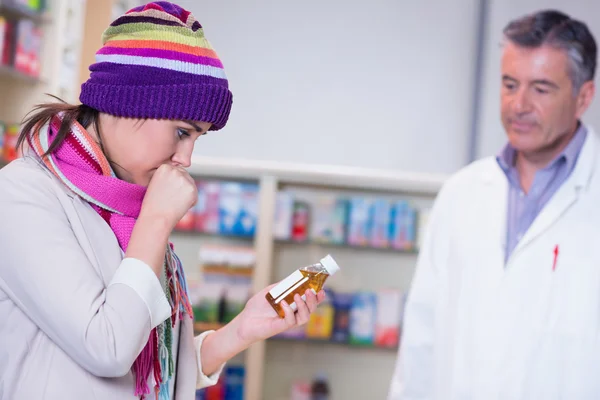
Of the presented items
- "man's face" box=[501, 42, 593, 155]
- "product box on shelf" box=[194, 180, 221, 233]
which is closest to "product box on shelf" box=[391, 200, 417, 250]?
"product box on shelf" box=[194, 180, 221, 233]

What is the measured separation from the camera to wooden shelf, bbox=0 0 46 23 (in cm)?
347

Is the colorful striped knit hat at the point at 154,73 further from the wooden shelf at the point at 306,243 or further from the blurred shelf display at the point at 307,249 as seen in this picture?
the wooden shelf at the point at 306,243

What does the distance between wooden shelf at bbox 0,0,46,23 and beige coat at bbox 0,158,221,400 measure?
2.62m

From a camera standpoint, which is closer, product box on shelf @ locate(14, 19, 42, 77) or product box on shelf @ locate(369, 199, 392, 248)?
product box on shelf @ locate(14, 19, 42, 77)

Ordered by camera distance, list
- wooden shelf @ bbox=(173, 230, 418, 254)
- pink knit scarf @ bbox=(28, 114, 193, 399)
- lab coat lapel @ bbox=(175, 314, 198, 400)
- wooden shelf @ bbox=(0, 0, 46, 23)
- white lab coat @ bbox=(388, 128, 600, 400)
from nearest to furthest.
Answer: pink knit scarf @ bbox=(28, 114, 193, 399)
lab coat lapel @ bbox=(175, 314, 198, 400)
white lab coat @ bbox=(388, 128, 600, 400)
wooden shelf @ bbox=(0, 0, 46, 23)
wooden shelf @ bbox=(173, 230, 418, 254)

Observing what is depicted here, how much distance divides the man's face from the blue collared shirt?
0.18 ft

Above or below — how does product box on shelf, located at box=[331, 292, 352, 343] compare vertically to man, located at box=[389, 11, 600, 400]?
below

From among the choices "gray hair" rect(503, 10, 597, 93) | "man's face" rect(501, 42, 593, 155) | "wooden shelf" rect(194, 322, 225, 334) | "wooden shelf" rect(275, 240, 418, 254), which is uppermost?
"gray hair" rect(503, 10, 597, 93)

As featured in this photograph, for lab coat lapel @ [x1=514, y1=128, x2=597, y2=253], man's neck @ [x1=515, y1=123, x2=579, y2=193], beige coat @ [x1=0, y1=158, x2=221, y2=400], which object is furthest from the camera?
man's neck @ [x1=515, y1=123, x2=579, y2=193]

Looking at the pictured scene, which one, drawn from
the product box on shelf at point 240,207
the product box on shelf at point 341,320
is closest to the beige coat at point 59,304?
the product box on shelf at point 240,207

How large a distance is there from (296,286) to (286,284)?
0.08ft

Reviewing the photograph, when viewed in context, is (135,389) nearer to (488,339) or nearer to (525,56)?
(488,339)

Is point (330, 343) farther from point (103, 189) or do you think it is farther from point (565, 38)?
point (103, 189)

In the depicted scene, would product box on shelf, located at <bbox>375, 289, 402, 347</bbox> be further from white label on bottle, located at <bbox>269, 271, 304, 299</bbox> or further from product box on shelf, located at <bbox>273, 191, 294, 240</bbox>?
white label on bottle, located at <bbox>269, 271, 304, 299</bbox>
